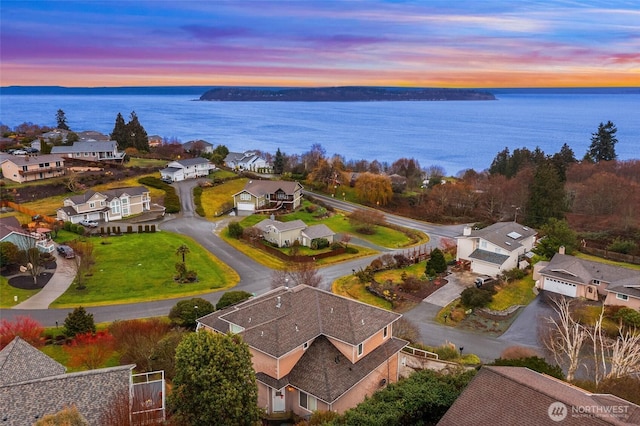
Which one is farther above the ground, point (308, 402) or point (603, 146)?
point (603, 146)

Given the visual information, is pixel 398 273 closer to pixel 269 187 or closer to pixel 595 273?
pixel 595 273

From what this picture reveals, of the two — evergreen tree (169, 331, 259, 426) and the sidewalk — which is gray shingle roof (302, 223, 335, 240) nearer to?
the sidewalk

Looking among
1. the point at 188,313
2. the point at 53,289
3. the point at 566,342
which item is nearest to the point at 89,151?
the point at 53,289

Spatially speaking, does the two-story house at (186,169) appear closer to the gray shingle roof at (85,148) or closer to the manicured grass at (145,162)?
the manicured grass at (145,162)

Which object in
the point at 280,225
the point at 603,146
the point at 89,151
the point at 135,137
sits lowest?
the point at 280,225

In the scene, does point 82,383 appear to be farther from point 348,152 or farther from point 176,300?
point 348,152

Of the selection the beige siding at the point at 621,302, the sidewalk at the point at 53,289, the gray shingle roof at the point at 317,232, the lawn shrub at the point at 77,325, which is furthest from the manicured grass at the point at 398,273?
the sidewalk at the point at 53,289

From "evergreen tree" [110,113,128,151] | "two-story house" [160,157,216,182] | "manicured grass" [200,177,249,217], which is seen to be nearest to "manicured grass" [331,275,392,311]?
"manicured grass" [200,177,249,217]
